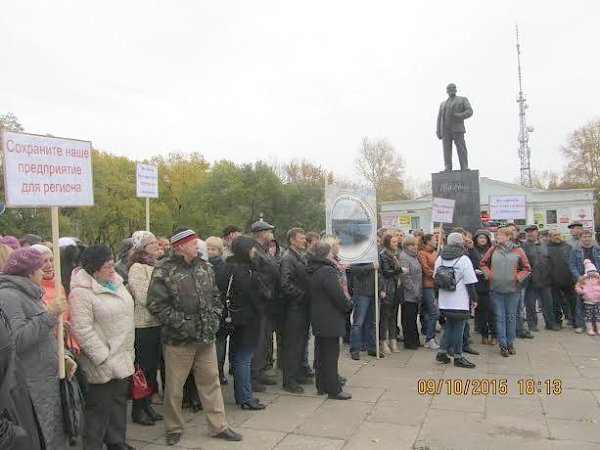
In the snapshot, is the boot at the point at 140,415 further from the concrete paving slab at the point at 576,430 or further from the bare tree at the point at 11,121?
the bare tree at the point at 11,121

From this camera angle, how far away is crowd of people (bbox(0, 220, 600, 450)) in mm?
3562

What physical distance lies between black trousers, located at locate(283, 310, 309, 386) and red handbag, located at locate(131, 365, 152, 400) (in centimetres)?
182

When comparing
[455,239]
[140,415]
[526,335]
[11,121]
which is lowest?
[526,335]

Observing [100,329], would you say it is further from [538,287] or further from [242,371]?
[538,287]

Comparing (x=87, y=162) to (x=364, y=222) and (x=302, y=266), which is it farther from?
(x=364, y=222)

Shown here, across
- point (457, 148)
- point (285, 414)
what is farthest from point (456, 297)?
point (457, 148)

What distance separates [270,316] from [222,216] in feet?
153

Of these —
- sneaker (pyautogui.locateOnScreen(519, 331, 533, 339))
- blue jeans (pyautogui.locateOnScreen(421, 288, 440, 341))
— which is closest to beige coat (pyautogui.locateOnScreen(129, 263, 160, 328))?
blue jeans (pyautogui.locateOnScreen(421, 288, 440, 341))

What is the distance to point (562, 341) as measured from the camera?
8.87 meters

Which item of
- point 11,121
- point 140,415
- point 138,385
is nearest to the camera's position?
point 138,385

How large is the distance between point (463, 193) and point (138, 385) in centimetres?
970

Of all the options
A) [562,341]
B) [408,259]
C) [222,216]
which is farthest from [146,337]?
[222,216]

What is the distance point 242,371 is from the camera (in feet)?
17.9
